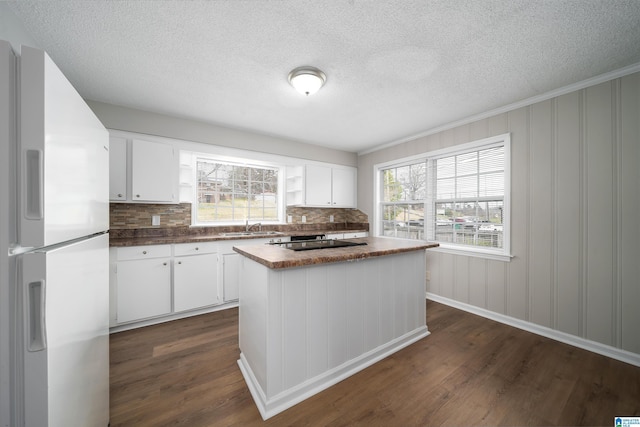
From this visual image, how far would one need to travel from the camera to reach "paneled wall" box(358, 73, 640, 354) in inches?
83.6

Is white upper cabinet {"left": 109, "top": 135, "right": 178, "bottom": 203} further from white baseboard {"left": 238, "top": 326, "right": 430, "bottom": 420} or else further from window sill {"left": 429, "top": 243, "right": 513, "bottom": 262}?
window sill {"left": 429, "top": 243, "right": 513, "bottom": 262}

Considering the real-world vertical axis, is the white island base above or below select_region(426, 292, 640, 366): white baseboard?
above

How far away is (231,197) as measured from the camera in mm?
3922

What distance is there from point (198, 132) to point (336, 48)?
2.38 m

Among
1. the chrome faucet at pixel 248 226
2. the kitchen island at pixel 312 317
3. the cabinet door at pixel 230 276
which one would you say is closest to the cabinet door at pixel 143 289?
the cabinet door at pixel 230 276

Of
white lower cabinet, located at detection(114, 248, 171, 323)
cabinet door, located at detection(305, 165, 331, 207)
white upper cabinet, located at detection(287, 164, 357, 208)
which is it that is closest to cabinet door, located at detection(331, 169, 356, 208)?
white upper cabinet, located at detection(287, 164, 357, 208)

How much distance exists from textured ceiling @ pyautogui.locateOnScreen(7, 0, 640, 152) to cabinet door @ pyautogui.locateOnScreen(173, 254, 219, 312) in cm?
190

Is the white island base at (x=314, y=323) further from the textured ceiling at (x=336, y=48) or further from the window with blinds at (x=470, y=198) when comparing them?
the textured ceiling at (x=336, y=48)

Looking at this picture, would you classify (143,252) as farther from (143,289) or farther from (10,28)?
(10,28)

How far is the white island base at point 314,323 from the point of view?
1584mm

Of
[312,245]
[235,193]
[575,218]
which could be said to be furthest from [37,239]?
[575,218]

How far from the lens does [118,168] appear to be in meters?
2.88

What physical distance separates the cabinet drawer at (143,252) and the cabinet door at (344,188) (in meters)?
2.89

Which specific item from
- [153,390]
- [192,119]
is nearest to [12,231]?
[153,390]
